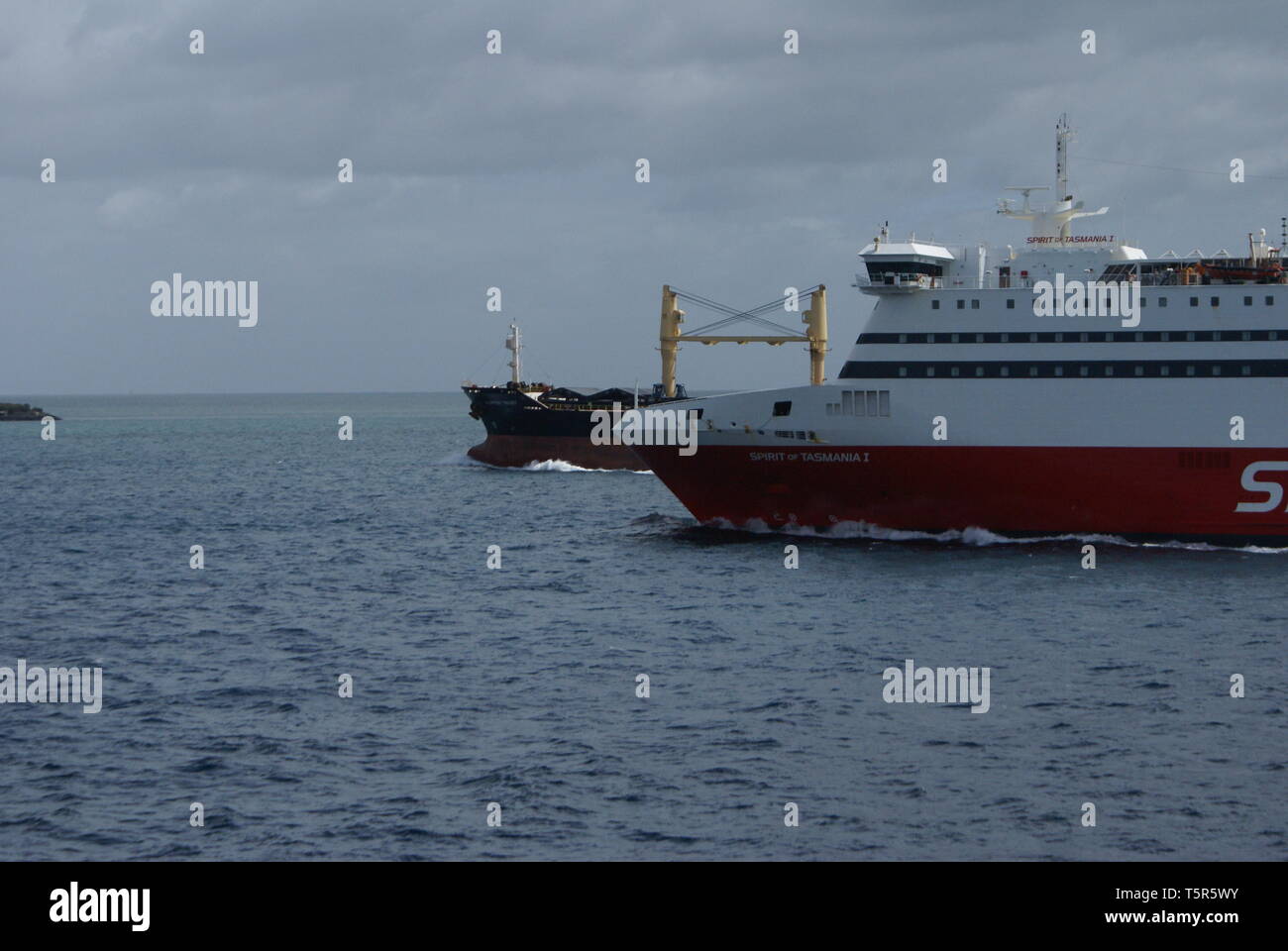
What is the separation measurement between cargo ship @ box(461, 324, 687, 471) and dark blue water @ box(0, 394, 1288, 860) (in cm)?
Result: 4381

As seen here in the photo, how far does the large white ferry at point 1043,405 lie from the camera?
1880 inches

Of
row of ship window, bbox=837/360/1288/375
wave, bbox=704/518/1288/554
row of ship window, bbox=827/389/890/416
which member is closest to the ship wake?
wave, bbox=704/518/1288/554

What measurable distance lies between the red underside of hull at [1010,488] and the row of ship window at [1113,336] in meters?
3.92

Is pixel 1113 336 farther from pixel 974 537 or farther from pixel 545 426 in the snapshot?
pixel 545 426

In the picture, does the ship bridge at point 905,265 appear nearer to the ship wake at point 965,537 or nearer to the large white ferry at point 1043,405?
the large white ferry at point 1043,405

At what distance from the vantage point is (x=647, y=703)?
1163 inches

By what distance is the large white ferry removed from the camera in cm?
4775

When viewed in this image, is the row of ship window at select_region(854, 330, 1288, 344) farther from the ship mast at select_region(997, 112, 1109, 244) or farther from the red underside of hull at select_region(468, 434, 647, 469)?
the red underside of hull at select_region(468, 434, 647, 469)

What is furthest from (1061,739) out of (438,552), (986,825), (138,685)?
(438,552)

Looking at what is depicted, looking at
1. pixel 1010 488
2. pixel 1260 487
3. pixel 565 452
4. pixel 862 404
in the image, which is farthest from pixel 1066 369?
pixel 565 452

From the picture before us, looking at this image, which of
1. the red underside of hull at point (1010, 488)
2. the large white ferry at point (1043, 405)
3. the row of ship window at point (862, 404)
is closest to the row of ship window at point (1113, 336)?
the large white ferry at point (1043, 405)

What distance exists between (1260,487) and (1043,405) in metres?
8.00
